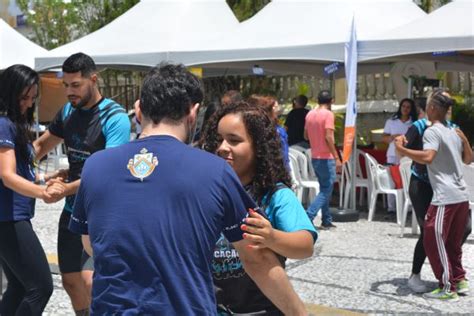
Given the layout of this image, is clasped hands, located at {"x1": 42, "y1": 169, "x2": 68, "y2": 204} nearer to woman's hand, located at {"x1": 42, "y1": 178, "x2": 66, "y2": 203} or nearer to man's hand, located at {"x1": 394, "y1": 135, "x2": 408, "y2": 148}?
woman's hand, located at {"x1": 42, "y1": 178, "x2": 66, "y2": 203}

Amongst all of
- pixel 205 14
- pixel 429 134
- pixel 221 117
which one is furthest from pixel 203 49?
pixel 221 117

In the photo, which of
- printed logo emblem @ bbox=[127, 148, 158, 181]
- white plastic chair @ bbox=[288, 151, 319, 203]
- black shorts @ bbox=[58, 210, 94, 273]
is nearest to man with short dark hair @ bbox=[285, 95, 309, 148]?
white plastic chair @ bbox=[288, 151, 319, 203]

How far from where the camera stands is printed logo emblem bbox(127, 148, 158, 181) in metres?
2.20

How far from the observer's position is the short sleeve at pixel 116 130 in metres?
4.45

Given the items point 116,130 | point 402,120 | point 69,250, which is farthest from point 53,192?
point 402,120

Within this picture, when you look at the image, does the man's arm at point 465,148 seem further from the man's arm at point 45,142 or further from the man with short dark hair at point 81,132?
the man's arm at point 45,142

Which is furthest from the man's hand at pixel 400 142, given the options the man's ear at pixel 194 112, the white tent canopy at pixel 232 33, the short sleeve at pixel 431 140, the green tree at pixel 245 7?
the green tree at pixel 245 7

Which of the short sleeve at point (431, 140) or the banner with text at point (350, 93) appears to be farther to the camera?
the banner with text at point (350, 93)

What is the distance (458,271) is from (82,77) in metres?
3.63

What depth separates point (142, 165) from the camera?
7.25 ft

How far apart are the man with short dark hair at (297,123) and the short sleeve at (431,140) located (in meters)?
6.17

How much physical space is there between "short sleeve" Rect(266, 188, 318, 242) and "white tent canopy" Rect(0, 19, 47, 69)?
45.3 ft

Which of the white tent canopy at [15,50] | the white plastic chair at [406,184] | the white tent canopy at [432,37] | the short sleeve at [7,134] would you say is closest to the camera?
the short sleeve at [7,134]

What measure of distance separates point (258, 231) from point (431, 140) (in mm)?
4284
